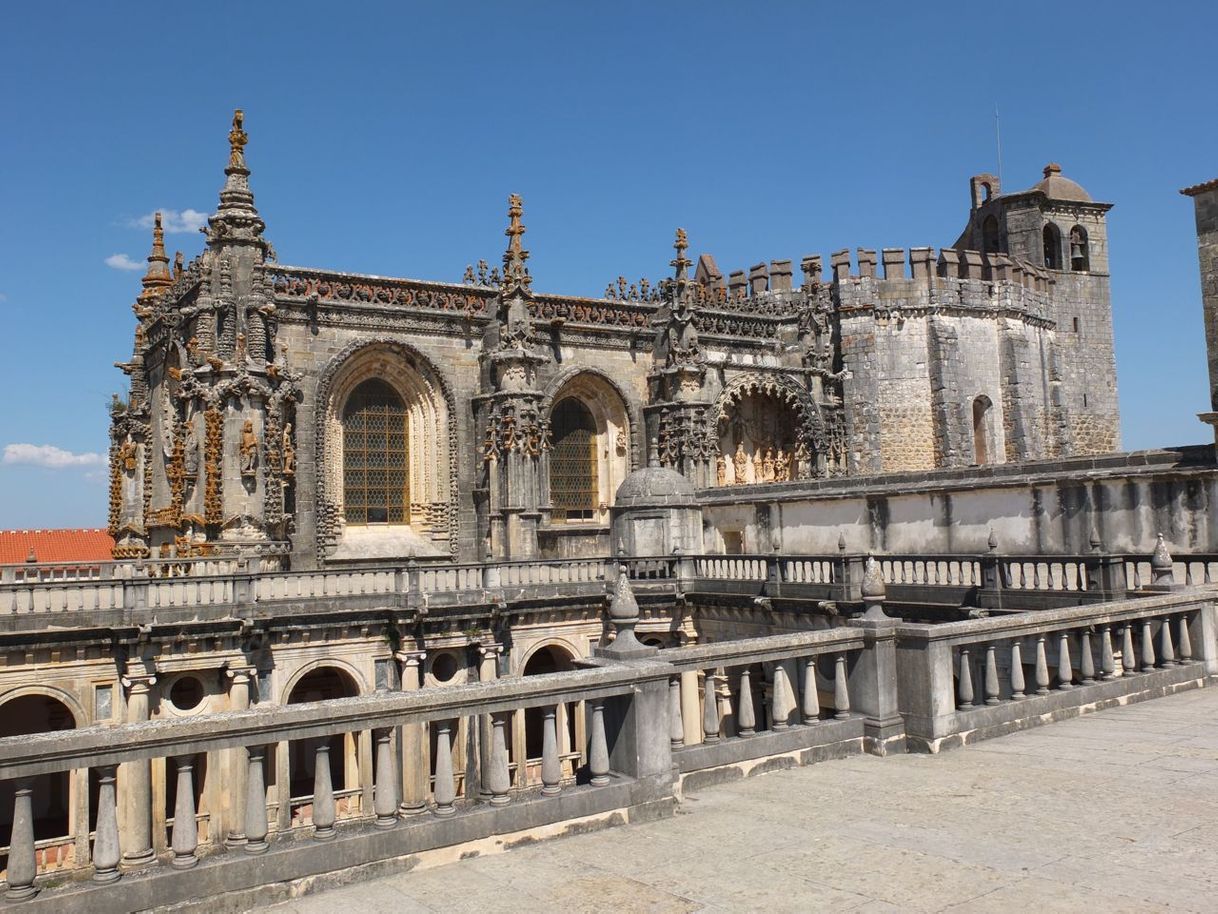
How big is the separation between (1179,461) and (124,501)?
2667 centimetres

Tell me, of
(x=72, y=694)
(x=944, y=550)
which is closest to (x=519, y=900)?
(x=72, y=694)

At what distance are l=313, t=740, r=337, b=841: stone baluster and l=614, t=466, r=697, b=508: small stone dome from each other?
18.7 meters

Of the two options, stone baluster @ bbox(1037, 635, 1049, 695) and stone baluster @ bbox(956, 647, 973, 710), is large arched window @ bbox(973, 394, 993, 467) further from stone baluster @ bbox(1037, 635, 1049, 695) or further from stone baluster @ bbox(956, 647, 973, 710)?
stone baluster @ bbox(956, 647, 973, 710)

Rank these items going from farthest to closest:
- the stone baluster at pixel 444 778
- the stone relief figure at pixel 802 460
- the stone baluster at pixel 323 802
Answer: the stone relief figure at pixel 802 460 < the stone baluster at pixel 444 778 < the stone baluster at pixel 323 802

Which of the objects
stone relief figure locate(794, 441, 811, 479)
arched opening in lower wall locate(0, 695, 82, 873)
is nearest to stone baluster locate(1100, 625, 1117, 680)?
arched opening in lower wall locate(0, 695, 82, 873)

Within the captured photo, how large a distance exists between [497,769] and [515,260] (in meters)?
21.0

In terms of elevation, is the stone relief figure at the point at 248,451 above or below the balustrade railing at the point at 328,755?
above

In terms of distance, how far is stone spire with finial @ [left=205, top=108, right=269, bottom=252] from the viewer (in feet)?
74.6

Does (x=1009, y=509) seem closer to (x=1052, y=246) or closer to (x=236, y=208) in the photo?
(x=236, y=208)

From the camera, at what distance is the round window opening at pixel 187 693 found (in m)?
19.9

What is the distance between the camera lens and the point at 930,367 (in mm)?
33531

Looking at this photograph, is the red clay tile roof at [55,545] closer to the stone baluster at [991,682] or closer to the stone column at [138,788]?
the stone column at [138,788]

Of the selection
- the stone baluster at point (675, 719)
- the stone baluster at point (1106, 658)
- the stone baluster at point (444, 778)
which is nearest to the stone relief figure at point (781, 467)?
the stone baluster at point (1106, 658)

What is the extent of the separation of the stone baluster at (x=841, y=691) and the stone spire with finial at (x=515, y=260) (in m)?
18.6
